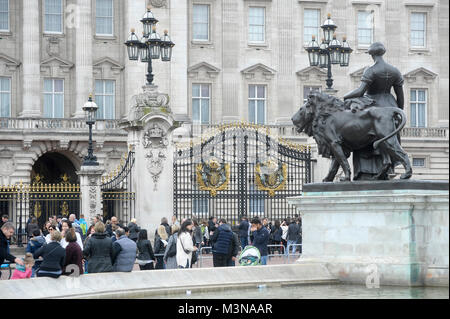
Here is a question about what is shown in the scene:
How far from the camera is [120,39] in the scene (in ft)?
172

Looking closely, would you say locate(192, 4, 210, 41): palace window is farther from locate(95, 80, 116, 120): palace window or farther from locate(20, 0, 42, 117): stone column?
locate(20, 0, 42, 117): stone column

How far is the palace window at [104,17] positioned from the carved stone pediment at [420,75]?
15972mm

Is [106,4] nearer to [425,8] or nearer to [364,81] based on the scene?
[425,8]

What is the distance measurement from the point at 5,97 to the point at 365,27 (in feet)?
62.7

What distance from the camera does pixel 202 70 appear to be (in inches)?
2101

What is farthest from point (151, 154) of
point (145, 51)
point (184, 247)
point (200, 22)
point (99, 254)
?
point (200, 22)

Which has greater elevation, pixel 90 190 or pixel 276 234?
pixel 90 190

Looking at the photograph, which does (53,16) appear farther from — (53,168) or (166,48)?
(166,48)

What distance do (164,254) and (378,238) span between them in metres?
6.36

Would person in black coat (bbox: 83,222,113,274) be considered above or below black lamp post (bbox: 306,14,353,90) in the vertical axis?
below

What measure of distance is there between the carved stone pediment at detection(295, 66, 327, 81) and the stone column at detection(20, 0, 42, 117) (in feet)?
44.1

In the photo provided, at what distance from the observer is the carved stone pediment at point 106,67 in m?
52.1

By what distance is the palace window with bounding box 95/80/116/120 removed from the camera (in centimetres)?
5188

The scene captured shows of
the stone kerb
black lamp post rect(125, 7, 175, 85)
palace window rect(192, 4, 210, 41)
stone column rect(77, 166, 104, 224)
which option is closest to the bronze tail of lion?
the stone kerb
